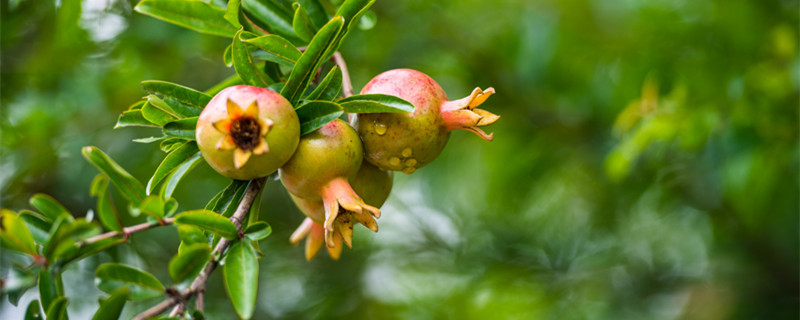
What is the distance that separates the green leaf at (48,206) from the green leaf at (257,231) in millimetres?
→ 187

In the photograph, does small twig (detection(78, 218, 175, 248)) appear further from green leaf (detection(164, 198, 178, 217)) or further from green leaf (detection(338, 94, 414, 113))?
green leaf (detection(338, 94, 414, 113))

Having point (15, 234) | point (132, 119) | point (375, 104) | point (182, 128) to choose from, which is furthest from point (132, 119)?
point (375, 104)

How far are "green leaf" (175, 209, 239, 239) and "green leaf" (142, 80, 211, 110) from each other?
16 centimetres

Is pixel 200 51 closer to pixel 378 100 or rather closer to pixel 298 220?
pixel 298 220

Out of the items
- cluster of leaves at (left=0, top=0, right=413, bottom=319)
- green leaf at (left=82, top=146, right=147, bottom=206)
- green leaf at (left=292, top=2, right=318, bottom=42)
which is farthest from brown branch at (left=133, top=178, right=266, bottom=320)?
green leaf at (left=292, top=2, right=318, bottom=42)

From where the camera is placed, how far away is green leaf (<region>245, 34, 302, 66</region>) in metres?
0.73

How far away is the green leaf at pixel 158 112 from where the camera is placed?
27.3 inches

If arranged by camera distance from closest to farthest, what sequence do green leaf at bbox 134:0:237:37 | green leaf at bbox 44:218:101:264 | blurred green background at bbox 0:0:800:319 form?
green leaf at bbox 44:218:101:264 < green leaf at bbox 134:0:237:37 < blurred green background at bbox 0:0:800:319

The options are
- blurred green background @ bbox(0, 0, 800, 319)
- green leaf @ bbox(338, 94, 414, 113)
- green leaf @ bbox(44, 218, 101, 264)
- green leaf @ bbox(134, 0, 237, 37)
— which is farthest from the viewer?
blurred green background @ bbox(0, 0, 800, 319)

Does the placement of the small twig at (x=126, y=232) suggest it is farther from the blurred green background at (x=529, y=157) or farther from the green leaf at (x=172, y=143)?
the blurred green background at (x=529, y=157)

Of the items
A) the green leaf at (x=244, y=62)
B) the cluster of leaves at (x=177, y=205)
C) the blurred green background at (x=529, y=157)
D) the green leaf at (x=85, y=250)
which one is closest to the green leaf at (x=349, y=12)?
the cluster of leaves at (x=177, y=205)

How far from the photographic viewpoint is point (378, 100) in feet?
2.31

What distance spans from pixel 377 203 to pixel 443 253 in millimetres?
1356

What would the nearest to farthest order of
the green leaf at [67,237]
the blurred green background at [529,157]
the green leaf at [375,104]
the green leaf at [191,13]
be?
1. the green leaf at [67,237]
2. the green leaf at [375,104]
3. the green leaf at [191,13]
4. the blurred green background at [529,157]
